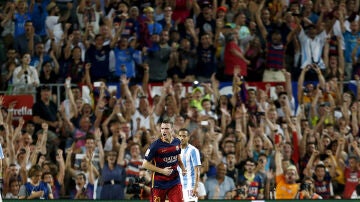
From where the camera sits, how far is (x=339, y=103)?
2855cm

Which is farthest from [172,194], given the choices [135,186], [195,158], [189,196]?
[135,186]

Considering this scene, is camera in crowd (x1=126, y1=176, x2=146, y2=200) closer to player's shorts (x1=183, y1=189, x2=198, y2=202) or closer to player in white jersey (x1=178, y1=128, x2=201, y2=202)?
player in white jersey (x1=178, y1=128, x2=201, y2=202)

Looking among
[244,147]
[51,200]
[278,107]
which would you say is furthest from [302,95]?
[51,200]

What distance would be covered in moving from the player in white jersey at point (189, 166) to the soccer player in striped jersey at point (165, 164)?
3.23 ft

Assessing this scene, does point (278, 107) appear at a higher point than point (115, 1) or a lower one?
lower

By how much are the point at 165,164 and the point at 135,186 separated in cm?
315

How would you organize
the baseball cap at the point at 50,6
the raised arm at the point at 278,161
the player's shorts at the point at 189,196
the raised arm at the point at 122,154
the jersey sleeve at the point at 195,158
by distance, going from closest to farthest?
the player's shorts at the point at 189,196 → the jersey sleeve at the point at 195,158 → the raised arm at the point at 122,154 → the raised arm at the point at 278,161 → the baseball cap at the point at 50,6

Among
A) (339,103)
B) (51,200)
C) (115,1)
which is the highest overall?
(115,1)

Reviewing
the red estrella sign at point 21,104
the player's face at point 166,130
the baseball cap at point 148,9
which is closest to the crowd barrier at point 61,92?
the red estrella sign at point 21,104

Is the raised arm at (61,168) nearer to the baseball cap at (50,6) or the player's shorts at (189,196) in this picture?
the player's shorts at (189,196)

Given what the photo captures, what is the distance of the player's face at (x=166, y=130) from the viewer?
2067 centimetres

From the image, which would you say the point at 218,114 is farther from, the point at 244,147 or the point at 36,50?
the point at 36,50

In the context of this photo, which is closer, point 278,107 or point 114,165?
point 114,165

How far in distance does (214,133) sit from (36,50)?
5.28 metres
